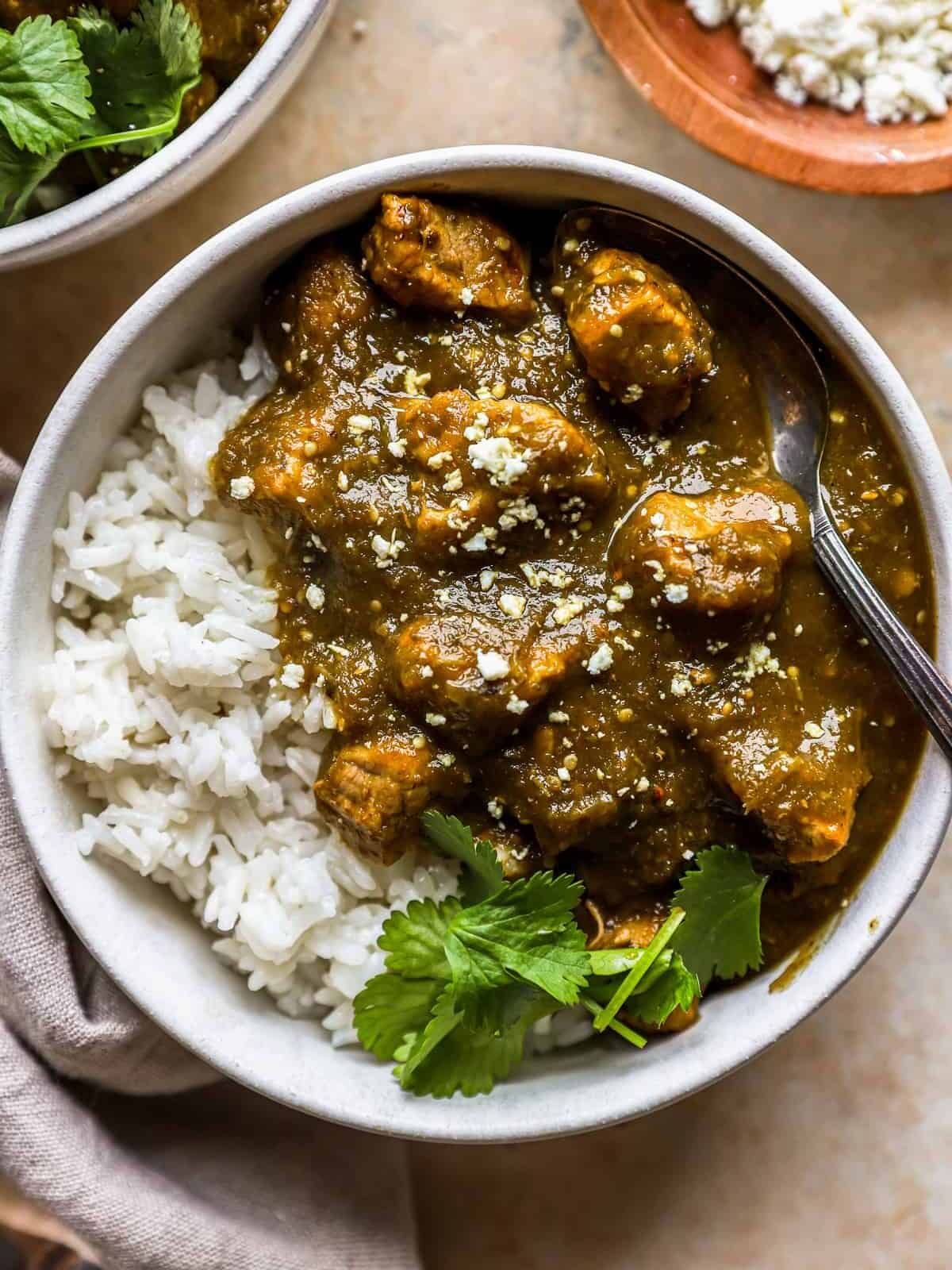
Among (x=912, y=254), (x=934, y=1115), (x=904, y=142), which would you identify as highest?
(x=904, y=142)

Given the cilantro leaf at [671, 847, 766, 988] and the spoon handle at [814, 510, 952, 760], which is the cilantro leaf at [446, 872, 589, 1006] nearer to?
the cilantro leaf at [671, 847, 766, 988]

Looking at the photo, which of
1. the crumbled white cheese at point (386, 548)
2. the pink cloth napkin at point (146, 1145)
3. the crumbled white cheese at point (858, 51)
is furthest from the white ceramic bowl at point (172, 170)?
the crumbled white cheese at point (858, 51)

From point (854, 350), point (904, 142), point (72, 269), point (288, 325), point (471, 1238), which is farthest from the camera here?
point (471, 1238)

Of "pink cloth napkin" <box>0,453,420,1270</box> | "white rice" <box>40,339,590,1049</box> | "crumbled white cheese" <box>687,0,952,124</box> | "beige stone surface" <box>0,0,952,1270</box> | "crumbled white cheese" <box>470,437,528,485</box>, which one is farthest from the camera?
"beige stone surface" <box>0,0,952,1270</box>

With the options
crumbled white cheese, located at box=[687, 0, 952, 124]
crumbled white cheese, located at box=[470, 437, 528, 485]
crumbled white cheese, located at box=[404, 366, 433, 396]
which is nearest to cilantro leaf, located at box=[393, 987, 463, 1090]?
crumbled white cheese, located at box=[470, 437, 528, 485]

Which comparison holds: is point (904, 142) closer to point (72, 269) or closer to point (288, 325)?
point (288, 325)

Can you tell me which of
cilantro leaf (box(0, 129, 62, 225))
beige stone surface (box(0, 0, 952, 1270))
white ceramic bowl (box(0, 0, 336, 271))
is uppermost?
cilantro leaf (box(0, 129, 62, 225))

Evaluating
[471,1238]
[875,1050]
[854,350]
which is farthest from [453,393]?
[471,1238]
